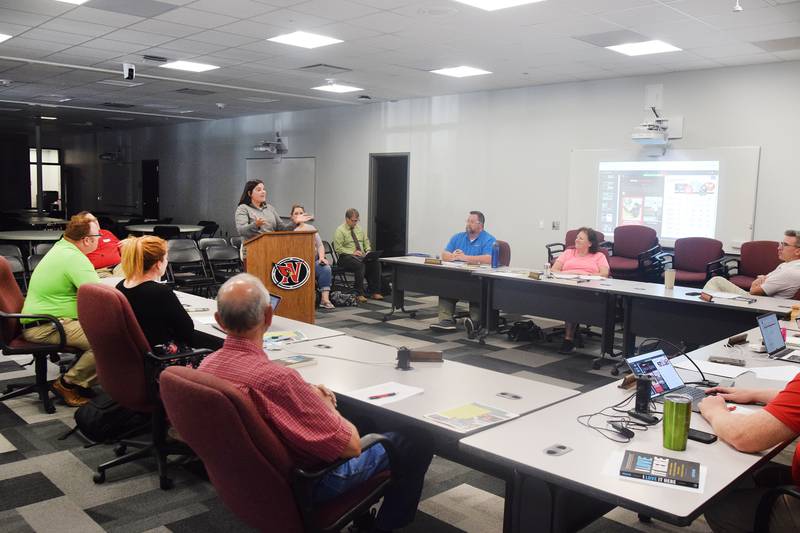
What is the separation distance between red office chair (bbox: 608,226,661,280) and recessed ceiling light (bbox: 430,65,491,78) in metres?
2.66

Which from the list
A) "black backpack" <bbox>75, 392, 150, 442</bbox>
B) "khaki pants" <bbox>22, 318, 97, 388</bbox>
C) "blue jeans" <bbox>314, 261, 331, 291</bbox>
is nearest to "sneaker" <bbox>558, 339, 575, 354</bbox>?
"blue jeans" <bbox>314, 261, 331, 291</bbox>

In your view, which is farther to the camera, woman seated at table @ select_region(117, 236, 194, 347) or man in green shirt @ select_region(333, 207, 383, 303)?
man in green shirt @ select_region(333, 207, 383, 303)

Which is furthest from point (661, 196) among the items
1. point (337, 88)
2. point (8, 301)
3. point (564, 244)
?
point (8, 301)

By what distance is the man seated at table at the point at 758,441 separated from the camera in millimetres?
1958

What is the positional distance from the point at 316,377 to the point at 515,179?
7364 millimetres

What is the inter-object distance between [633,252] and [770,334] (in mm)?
4860

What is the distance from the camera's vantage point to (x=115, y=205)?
19953 millimetres

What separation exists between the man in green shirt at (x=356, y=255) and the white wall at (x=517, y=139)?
1733 millimetres

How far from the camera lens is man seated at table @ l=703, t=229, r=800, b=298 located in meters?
5.38

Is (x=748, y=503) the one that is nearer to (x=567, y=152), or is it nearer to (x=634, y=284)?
(x=634, y=284)

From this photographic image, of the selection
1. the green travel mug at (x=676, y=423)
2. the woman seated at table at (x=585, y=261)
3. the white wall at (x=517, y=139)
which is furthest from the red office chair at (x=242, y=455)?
the white wall at (x=517, y=139)

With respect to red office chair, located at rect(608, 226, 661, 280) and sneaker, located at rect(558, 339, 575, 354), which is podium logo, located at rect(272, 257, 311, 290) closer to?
sneaker, located at rect(558, 339, 575, 354)

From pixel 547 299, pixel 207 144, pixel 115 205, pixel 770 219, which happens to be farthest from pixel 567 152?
pixel 115 205

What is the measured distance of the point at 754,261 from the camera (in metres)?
7.12
